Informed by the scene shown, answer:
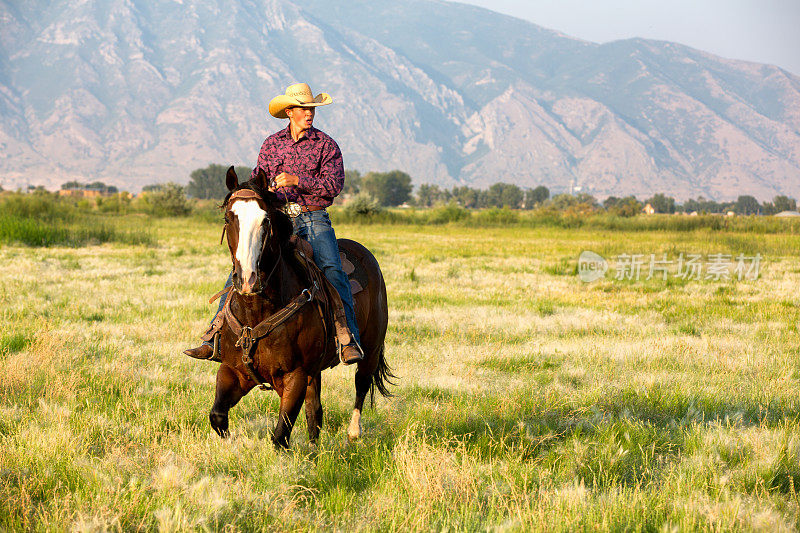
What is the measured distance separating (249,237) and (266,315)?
0.76 m

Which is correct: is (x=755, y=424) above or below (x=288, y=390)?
below

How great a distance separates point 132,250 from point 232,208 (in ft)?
81.9

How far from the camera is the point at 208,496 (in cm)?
418

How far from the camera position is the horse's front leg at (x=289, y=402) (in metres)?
4.96

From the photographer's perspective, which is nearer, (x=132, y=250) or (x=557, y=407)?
(x=557, y=407)

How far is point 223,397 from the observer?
513cm

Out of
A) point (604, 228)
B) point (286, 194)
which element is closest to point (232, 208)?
point (286, 194)

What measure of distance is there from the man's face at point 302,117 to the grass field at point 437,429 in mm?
2864

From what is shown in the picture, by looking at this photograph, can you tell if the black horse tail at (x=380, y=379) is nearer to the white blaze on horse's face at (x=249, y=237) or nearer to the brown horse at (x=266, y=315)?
the brown horse at (x=266, y=315)

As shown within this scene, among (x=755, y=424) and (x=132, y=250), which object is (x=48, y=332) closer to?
(x=755, y=424)

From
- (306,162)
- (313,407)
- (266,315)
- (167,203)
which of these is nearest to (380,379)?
(313,407)

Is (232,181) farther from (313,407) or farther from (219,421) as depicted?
(313,407)

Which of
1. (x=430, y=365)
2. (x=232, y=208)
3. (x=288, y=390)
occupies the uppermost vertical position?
(x=232, y=208)

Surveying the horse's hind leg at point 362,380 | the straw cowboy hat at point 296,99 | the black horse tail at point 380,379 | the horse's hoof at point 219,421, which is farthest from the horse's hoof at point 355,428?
the straw cowboy hat at point 296,99
